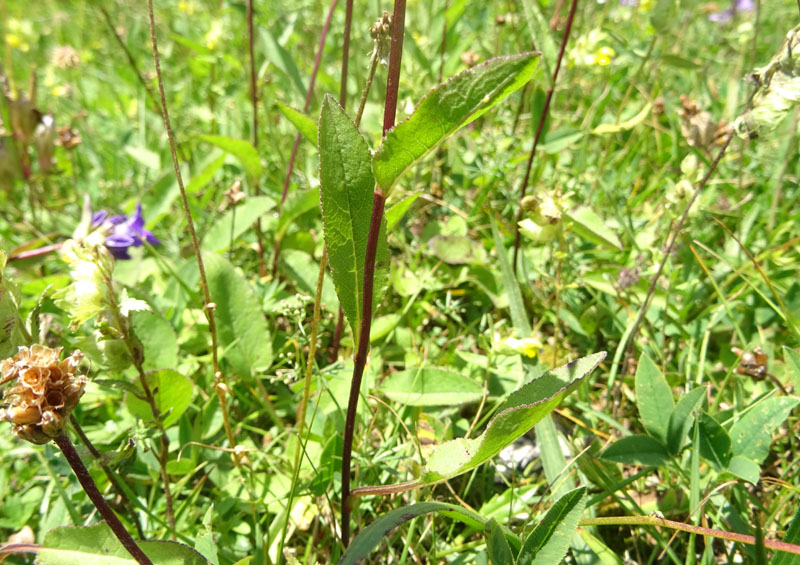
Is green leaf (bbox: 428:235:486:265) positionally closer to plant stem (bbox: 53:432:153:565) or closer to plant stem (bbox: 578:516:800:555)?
plant stem (bbox: 578:516:800:555)

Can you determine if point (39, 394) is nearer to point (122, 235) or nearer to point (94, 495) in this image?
point (94, 495)

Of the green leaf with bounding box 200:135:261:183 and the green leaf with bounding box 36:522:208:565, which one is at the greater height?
the green leaf with bounding box 200:135:261:183

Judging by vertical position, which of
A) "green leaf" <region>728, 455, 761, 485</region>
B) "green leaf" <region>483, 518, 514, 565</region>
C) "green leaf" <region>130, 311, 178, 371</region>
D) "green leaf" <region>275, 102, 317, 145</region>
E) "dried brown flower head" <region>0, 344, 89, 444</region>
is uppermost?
"green leaf" <region>275, 102, 317, 145</region>

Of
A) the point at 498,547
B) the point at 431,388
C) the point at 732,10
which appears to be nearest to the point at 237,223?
the point at 431,388

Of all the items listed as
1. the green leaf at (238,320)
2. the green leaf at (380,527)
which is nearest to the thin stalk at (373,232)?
the green leaf at (380,527)

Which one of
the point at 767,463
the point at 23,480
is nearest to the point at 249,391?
the point at 23,480

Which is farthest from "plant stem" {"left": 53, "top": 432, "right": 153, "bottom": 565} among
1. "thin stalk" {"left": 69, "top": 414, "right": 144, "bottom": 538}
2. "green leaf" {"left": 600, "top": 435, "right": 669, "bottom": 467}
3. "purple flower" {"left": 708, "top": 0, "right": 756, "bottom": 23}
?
"purple flower" {"left": 708, "top": 0, "right": 756, "bottom": 23}
